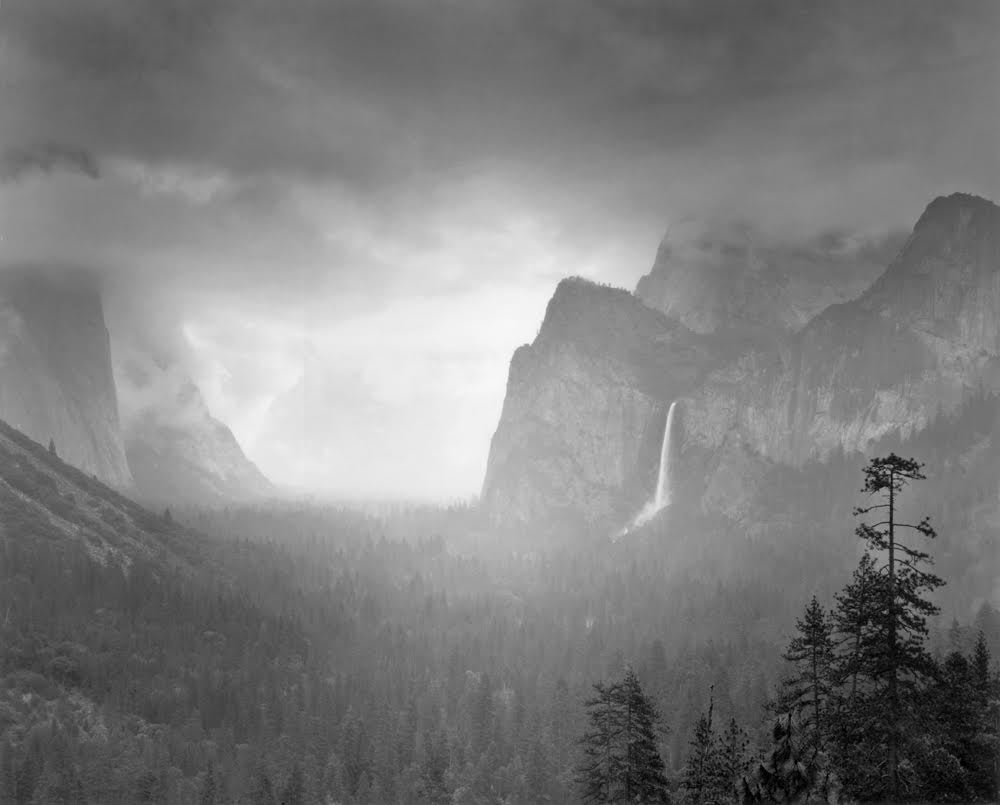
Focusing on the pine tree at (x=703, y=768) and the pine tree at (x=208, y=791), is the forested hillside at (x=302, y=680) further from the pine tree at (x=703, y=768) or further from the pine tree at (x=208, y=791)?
the pine tree at (x=703, y=768)

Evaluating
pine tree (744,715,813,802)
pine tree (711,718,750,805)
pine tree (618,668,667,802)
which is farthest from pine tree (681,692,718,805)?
pine tree (618,668,667,802)

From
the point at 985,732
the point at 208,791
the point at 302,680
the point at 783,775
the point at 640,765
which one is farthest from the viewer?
the point at 302,680

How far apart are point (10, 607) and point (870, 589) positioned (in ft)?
476

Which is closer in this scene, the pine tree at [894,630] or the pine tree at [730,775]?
the pine tree at [894,630]

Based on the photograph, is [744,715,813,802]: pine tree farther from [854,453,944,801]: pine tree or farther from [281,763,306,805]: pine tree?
[281,763,306,805]: pine tree

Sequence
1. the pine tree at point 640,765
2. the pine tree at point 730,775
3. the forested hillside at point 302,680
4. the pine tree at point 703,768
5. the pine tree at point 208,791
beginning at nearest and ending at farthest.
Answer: the pine tree at point 730,775 → the pine tree at point 703,768 → the pine tree at point 640,765 → the pine tree at point 208,791 → the forested hillside at point 302,680

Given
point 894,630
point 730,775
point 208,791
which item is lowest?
point 208,791

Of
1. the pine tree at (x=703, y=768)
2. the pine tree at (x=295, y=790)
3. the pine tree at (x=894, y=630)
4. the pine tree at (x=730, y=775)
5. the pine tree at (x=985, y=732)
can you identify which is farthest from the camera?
the pine tree at (x=295, y=790)

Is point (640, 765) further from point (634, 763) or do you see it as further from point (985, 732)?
point (985, 732)

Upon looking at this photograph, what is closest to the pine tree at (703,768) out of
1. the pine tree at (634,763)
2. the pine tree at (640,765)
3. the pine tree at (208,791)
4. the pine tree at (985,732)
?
the pine tree at (640,765)

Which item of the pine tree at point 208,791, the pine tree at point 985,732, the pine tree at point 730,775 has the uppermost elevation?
the pine tree at point 985,732

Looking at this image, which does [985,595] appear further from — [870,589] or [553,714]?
[870,589]

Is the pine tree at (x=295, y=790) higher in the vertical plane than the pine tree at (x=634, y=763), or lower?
lower

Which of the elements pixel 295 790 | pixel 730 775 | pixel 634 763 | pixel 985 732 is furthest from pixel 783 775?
pixel 295 790
